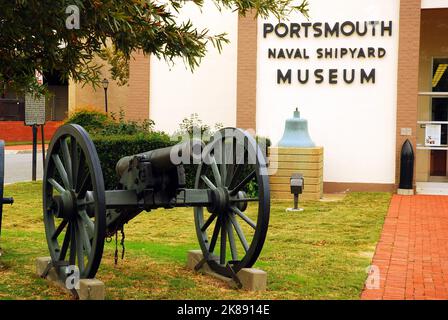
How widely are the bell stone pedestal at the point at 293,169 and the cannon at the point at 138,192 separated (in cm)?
735

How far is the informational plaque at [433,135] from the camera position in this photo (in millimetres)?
17828

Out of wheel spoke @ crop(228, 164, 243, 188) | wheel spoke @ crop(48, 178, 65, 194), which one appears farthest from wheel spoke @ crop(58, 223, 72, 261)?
wheel spoke @ crop(228, 164, 243, 188)

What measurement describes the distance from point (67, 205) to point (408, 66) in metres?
11.0

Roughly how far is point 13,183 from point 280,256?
10763 millimetres

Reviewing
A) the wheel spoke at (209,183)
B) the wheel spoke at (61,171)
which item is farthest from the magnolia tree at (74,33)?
the wheel spoke at (209,183)

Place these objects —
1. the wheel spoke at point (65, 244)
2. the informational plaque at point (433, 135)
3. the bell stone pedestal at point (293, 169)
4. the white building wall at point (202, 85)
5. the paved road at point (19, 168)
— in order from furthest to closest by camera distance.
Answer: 1. the paved road at point (19, 168)
2. the informational plaque at point (433, 135)
3. the white building wall at point (202, 85)
4. the bell stone pedestal at point (293, 169)
5. the wheel spoke at point (65, 244)

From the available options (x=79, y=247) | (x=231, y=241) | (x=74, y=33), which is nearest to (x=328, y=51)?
(x=231, y=241)

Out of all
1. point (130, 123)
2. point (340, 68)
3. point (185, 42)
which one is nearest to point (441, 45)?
point (340, 68)

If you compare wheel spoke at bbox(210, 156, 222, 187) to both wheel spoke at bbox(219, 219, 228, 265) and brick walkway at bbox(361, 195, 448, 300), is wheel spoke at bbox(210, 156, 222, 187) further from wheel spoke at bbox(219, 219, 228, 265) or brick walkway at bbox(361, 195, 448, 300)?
brick walkway at bbox(361, 195, 448, 300)

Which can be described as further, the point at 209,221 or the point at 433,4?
the point at 433,4

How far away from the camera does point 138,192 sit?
6.50 meters

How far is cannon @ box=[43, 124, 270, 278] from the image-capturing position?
614 cm

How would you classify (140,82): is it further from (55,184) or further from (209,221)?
(55,184)

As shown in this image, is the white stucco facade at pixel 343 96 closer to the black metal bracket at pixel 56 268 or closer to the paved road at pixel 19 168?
the paved road at pixel 19 168
